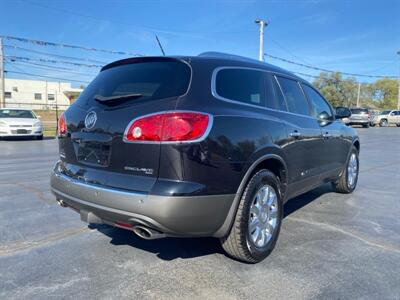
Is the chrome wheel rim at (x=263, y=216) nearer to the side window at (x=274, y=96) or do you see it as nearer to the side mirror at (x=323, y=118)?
the side window at (x=274, y=96)

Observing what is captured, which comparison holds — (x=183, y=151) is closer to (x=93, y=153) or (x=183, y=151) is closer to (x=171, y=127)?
(x=171, y=127)

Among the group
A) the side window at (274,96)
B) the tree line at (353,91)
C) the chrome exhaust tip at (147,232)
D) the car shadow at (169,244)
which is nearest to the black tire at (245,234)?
the car shadow at (169,244)

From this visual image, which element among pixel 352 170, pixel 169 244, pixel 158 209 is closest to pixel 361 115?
pixel 352 170

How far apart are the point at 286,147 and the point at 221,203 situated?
1210 millimetres

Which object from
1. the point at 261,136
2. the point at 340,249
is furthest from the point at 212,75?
the point at 340,249

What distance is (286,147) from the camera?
3723 mm

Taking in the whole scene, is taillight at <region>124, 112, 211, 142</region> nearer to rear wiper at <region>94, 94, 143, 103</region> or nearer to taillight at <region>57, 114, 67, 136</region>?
rear wiper at <region>94, 94, 143, 103</region>

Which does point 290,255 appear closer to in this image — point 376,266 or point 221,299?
point 376,266

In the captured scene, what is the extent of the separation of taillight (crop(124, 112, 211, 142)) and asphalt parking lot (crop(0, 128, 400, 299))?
116cm

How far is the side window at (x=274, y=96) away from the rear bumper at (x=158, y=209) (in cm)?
128

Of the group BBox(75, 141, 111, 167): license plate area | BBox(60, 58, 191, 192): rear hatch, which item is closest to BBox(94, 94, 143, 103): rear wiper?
BBox(60, 58, 191, 192): rear hatch

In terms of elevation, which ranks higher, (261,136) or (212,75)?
(212,75)

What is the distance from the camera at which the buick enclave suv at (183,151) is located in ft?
8.71

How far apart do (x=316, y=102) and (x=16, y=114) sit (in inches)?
612
